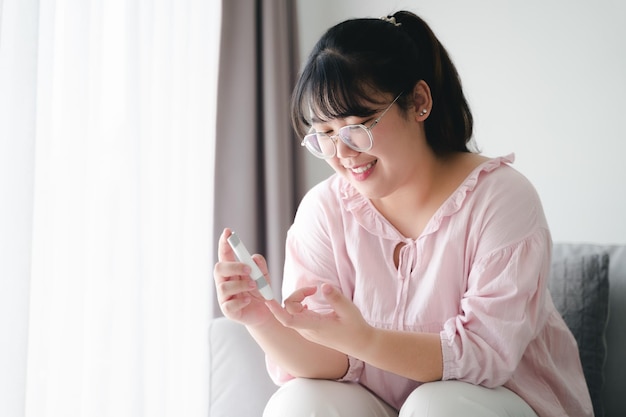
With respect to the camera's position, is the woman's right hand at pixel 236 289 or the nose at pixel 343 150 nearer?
the woman's right hand at pixel 236 289

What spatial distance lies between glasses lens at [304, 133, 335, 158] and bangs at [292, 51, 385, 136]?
0.03 metres

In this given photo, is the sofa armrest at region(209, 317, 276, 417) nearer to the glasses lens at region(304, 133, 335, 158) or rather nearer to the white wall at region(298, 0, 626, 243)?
the glasses lens at region(304, 133, 335, 158)

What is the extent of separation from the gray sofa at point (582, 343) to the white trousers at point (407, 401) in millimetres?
292

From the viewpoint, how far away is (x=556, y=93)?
1.89m

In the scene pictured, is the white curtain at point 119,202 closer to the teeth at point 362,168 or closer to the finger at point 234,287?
the finger at point 234,287

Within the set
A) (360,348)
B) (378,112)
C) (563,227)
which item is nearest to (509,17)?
(563,227)

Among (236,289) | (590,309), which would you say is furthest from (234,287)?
(590,309)

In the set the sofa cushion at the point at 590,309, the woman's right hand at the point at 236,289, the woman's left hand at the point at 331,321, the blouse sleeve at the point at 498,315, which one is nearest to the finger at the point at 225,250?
the woman's right hand at the point at 236,289

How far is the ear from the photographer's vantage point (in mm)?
1286

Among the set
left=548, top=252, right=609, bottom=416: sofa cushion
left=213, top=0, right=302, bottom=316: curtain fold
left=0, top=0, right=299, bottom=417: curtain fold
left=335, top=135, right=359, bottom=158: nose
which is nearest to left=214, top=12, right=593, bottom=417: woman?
left=335, top=135, right=359, bottom=158: nose

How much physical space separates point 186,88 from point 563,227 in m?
1.19

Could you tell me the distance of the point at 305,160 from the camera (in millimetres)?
2500

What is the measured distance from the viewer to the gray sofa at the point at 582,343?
1.48 meters

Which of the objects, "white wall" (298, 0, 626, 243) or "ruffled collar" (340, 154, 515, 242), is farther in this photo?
"white wall" (298, 0, 626, 243)
